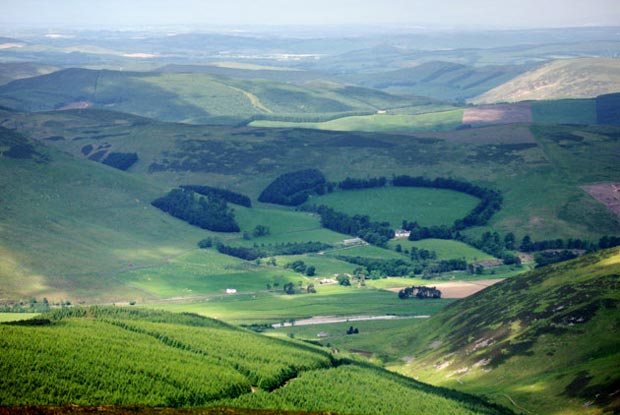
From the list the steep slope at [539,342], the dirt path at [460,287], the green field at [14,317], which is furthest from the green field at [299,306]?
the green field at [14,317]

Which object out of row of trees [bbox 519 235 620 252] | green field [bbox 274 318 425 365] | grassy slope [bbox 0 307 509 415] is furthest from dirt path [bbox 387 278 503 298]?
grassy slope [bbox 0 307 509 415]

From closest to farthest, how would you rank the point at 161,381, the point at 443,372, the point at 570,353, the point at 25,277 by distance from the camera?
A: the point at 161,381
the point at 570,353
the point at 443,372
the point at 25,277

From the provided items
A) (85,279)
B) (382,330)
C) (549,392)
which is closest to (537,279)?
(382,330)

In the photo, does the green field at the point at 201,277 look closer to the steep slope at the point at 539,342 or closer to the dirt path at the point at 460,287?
the dirt path at the point at 460,287

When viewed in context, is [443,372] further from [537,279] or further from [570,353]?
[537,279]

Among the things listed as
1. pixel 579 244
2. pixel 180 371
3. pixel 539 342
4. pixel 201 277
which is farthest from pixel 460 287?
pixel 180 371

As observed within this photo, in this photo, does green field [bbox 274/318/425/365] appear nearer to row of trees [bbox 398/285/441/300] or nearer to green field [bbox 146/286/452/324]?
green field [bbox 146/286/452/324]

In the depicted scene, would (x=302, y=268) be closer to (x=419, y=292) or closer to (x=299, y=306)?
(x=419, y=292)
